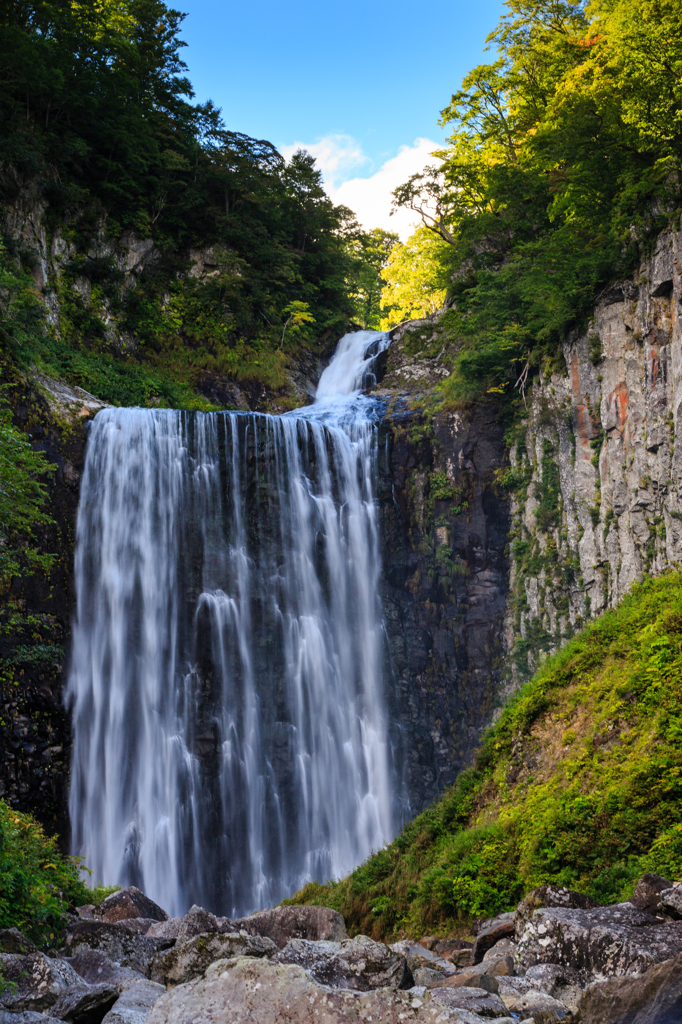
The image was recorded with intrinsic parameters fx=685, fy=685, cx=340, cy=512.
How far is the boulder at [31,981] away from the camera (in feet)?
13.6

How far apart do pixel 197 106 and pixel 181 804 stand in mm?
25806

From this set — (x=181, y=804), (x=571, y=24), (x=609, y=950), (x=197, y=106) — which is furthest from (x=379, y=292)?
(x=609, y=950)

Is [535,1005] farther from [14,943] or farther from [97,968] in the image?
[14,943]

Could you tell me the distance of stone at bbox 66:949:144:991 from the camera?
17.2 feet

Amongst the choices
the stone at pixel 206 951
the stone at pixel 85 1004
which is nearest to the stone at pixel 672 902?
the stone at pixel 206 951

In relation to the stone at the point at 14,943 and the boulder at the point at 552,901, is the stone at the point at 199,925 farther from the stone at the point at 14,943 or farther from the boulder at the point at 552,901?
the boulder at the point at 552,901

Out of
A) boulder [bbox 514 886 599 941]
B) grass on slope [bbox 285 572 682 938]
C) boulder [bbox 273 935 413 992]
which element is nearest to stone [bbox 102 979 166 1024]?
boulder [bbox 273 935 413 992]

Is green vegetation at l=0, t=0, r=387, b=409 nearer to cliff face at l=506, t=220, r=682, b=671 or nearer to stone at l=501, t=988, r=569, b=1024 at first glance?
cliff face at l=506, t=220, r=682, b=671

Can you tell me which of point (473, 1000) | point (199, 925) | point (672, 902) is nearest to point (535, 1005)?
point (473, 1000)

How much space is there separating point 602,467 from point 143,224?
18.2 metres

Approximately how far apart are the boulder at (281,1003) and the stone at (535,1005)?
0.77 metres

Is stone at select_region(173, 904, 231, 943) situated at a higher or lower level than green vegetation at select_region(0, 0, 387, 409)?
lower

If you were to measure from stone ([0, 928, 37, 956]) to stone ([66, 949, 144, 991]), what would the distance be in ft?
1.43

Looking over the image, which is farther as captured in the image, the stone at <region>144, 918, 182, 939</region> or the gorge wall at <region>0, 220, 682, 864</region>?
the gorge wall at <region>0, 220, 682, 864</region>
